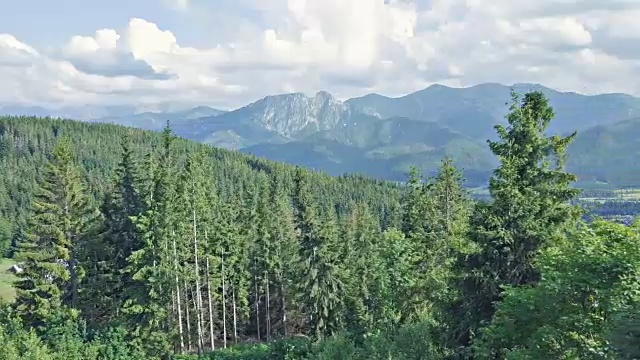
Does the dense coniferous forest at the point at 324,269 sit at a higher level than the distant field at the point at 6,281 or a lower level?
higher

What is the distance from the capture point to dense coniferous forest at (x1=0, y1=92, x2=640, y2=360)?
15102 millimetres

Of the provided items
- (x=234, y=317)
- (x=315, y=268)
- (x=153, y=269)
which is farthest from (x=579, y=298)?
(x=234, y=317)

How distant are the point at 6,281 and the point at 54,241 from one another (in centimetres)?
5984

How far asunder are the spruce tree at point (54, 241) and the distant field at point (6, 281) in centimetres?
3304

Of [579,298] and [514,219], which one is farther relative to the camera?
[514,219]

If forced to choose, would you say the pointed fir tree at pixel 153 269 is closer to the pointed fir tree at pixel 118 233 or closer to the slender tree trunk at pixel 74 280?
the pointed fir tree at pixel 118 233

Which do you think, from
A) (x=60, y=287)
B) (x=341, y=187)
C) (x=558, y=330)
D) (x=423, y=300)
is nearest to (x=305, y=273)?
(x=423, y=300)

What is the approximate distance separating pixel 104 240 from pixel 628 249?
36.9 m

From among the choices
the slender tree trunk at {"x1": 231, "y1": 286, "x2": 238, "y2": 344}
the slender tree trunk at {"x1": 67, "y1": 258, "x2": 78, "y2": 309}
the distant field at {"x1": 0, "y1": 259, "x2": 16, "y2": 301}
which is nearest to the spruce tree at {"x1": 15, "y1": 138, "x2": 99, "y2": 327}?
the slender tree trunk at {"x1": 67, "y1": 258, "x2": 78, "y2": 309}

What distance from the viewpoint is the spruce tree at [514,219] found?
1961 cm

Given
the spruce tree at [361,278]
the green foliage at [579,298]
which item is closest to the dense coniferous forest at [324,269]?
the green foliage at [579,298]

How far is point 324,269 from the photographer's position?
145ft

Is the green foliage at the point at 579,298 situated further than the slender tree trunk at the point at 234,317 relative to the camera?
No

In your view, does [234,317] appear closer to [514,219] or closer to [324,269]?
[324,269]
